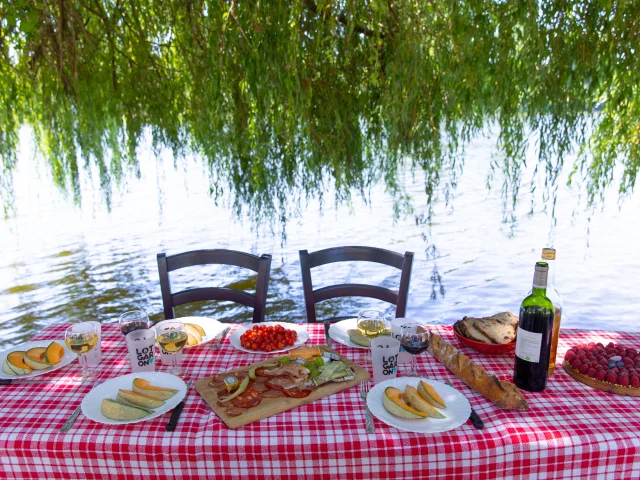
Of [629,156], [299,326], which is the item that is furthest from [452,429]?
[629,156]

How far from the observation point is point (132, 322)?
1.66m

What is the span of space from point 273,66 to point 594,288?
382 cm

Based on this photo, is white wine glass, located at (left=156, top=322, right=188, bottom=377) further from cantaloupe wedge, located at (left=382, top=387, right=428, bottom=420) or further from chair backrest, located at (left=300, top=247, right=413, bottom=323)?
chair backrest, located at (left=300, top=247, right=413, bottom=323)

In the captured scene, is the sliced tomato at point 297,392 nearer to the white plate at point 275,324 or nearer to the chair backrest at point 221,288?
the white plate at point 275,324

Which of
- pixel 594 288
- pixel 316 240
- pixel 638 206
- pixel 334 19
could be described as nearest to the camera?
pixel 334 19

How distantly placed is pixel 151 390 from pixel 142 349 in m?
0.20

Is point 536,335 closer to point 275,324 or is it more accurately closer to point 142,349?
point 275,324

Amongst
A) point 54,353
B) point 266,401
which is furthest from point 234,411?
point 54,353

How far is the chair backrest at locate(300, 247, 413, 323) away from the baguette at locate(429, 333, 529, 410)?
64cm

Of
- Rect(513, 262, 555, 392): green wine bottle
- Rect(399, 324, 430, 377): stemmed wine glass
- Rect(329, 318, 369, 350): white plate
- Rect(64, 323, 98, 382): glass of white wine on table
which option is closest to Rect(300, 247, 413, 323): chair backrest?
Rect(329, 318, 369, 350): white plate

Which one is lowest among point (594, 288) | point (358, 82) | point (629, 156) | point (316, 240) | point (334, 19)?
point (594, 288)

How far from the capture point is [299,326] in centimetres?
189

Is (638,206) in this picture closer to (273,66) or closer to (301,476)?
(273,66)

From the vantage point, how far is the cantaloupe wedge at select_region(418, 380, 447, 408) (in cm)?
129
